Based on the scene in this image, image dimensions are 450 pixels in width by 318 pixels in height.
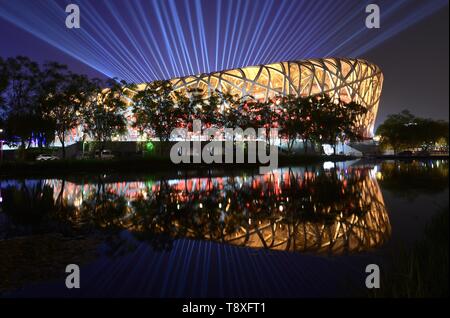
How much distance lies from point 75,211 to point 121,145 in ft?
170

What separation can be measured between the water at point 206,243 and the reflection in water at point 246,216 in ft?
0.11

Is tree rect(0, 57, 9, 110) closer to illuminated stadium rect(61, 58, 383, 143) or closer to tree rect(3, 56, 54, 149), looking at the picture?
tree rect(3, 56, 54, 149)

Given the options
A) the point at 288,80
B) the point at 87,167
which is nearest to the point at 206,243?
the point at 87,167

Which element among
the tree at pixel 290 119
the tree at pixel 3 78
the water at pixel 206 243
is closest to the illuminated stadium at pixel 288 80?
the tree at pixel 290 119

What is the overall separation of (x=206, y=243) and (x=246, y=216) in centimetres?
265

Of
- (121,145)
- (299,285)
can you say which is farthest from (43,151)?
(299,285)

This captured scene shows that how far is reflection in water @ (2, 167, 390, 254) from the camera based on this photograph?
24.0 ft

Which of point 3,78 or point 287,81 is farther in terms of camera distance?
point 287,81

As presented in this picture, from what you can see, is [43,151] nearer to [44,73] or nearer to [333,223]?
[44,73]

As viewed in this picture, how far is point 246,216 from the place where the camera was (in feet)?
31.4

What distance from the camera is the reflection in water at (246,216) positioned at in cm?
731

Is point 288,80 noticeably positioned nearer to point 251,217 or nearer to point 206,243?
point 251,217

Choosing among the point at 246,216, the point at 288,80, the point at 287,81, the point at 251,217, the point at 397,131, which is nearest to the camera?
the point at 251,217

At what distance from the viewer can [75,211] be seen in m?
10.9
